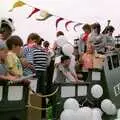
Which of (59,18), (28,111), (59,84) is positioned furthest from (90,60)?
(59,18)

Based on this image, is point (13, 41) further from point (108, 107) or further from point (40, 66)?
point (108, 107)

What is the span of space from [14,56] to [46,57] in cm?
258

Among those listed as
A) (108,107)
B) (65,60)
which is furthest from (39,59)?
(108,107)

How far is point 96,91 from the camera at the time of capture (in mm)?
9648

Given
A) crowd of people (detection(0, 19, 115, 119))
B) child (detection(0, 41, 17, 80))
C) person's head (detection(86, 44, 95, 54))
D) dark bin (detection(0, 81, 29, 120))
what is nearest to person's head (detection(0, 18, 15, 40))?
crowd of people (detection(0, 19, 115, 119))

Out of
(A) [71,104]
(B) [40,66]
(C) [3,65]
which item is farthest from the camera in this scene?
(B) [40,66]

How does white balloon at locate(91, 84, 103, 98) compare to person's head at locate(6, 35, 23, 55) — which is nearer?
person's head at locate(6, 35, 23, 55)

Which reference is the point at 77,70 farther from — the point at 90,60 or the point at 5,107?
the point at 5,107

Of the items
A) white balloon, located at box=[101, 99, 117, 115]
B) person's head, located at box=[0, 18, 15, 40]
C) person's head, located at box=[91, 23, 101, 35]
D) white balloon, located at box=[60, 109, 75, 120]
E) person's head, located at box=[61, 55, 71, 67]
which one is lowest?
white balloon, located at box=[60, 109, 75, 120]

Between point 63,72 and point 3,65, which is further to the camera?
point 63,72

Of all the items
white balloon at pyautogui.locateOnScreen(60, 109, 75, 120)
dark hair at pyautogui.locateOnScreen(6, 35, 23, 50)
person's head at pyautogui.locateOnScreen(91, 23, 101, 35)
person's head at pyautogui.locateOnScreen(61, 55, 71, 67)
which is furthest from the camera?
person's head at pyautogui.locateOnScreen(91, 23, 101, 35)

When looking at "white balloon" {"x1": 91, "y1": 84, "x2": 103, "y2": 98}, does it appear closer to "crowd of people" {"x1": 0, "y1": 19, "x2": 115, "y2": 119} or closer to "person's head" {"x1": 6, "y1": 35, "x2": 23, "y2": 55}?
"crowd of people" {"x1": 0, "y1": 19, "x2": 115, "y2": 119}

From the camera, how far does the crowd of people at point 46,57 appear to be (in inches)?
274

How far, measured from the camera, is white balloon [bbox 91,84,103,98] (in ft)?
31.6
